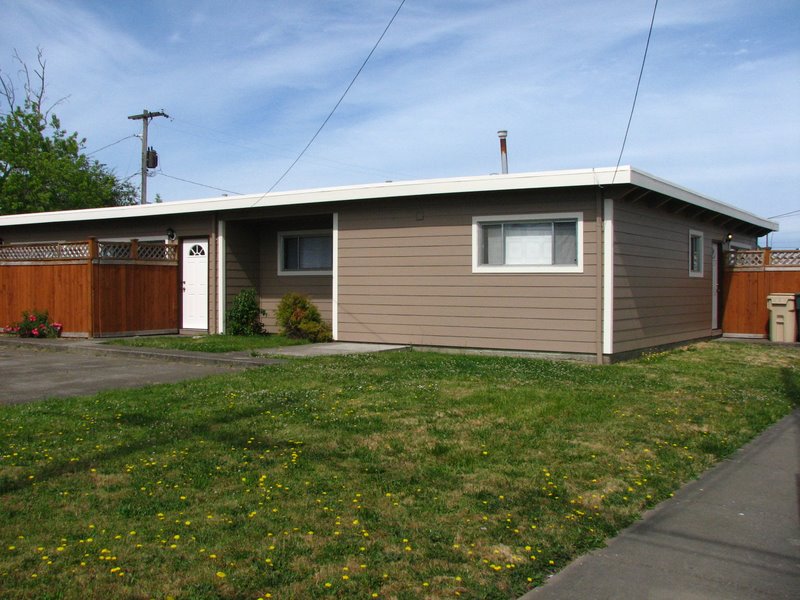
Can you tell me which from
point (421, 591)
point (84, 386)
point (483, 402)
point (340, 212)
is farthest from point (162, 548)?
point (340, 212)

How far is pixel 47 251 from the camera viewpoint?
51.6 ft

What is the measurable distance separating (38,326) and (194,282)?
3.26 meters

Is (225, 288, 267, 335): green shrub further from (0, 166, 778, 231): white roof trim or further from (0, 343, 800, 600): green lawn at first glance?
(0, 343, 800, 600): green lawn

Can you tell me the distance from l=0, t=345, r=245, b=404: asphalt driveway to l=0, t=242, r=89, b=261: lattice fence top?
2.53 meters

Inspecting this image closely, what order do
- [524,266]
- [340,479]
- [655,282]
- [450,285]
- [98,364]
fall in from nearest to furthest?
1. [340,479]
2. [98,364]
3. [524,266]
4. [450,285]
5. [655,282]

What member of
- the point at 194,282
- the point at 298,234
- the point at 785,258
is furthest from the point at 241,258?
the point at 785,258

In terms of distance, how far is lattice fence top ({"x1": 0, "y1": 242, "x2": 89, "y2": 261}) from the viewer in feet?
49.5

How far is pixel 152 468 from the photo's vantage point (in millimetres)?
5477

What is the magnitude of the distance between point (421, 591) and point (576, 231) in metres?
9.65

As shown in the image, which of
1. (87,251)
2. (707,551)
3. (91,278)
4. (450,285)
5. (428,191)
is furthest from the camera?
(87,251)

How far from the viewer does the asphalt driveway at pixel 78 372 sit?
8.98 m

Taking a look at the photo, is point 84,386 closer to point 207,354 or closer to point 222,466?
point 207,354

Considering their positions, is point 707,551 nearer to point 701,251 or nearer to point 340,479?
point 340,479

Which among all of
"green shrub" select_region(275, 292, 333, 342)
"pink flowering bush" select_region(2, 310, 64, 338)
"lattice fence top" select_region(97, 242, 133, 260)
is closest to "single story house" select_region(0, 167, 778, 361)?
"green shrub" select_region(275, 292, 333, 342)
